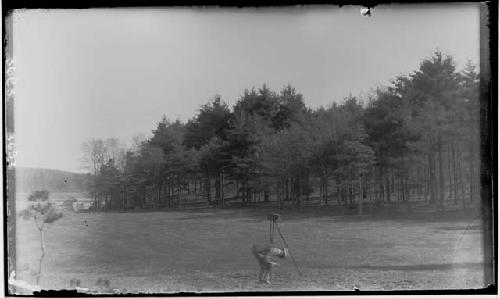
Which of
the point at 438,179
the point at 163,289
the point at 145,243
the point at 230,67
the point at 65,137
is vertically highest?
the point at 230,67

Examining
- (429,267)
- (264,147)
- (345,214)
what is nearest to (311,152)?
(264,147)

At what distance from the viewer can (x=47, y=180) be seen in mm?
4496

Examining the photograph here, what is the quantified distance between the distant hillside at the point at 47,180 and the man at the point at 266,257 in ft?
4.49

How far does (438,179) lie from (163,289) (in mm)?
2154

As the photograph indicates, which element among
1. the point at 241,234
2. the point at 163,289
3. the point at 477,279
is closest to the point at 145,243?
the point at 163,289

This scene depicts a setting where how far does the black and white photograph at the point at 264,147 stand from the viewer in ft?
14.7

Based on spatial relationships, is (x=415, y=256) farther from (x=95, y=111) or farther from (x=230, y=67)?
(x=95, y=111)

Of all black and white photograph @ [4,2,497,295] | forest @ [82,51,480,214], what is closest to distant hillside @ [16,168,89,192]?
black and white photograph @ [4,2,497,295]

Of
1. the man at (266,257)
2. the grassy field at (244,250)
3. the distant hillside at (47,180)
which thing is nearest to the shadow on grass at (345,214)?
the grassy field at (244,250)

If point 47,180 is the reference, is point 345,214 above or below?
below

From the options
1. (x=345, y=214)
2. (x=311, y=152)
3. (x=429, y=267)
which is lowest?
(x=429, y=267)

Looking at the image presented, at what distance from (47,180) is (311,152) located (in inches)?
76.2

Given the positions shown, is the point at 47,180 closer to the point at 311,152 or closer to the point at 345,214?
the point at 311,152

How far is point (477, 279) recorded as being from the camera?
4.50m
